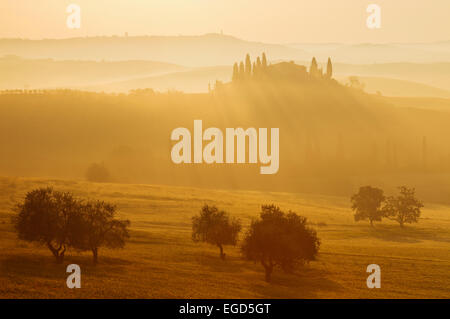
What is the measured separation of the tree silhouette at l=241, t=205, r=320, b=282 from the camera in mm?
58375

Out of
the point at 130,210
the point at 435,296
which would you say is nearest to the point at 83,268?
the point at 435,296

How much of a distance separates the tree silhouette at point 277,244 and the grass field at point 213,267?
1.76 metres

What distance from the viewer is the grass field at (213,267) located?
166 ft

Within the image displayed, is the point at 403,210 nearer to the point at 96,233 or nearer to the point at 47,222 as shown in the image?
the point at 96,233

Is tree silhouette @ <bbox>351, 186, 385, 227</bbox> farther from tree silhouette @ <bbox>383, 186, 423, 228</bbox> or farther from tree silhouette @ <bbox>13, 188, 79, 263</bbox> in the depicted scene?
tree silhouette @ <bbox>13, 188, 79, 263</bbox>

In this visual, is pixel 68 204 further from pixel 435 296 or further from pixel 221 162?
pixel 221 162

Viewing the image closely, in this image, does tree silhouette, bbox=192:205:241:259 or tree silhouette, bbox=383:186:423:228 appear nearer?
tree silhouette, bbox=192:205:241:259

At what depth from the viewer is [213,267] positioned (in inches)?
2393

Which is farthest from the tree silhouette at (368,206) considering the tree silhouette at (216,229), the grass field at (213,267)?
the tree silhouette at (216,229)

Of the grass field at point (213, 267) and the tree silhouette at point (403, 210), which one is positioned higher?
the tree silhouette at point (403, 210)

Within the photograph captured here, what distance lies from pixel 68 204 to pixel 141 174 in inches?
4856

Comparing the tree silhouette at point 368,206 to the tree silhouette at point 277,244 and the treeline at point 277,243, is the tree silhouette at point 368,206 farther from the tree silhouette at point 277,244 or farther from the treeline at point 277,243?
the tree silhouette at point 277,244

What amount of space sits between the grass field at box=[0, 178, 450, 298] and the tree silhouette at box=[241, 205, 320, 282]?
1757 mm

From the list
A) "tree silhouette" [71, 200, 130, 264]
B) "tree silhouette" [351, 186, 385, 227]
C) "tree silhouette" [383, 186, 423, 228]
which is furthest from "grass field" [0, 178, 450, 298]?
"tree silhouette" [351, 186, 385, 227]
